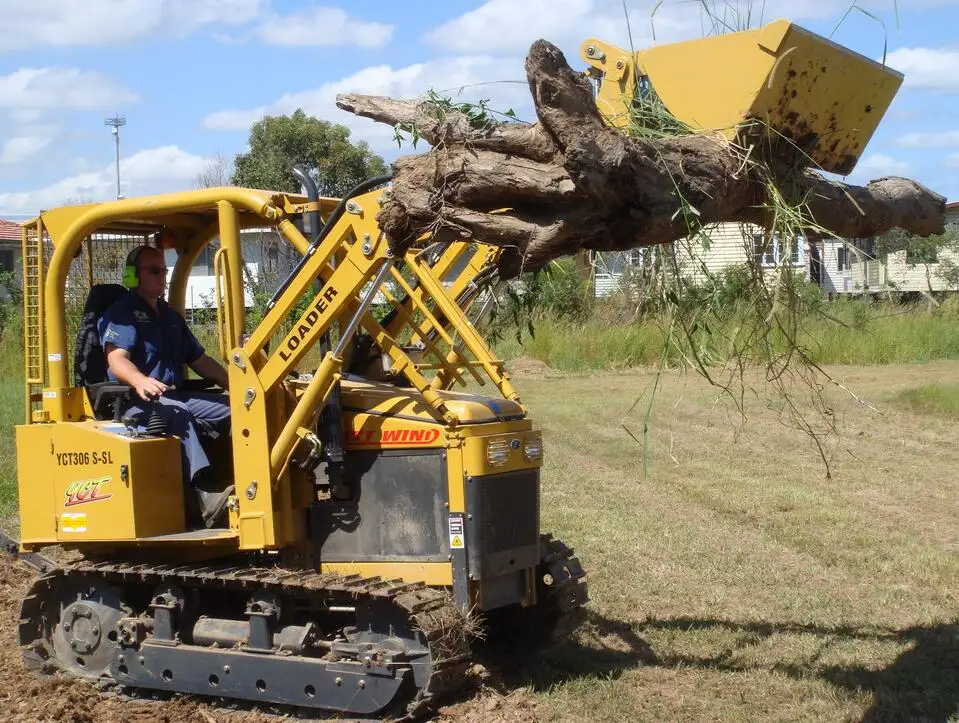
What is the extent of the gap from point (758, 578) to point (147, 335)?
4.62m

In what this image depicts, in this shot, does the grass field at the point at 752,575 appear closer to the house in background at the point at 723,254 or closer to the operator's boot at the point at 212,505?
the house in background at the point at 723,254

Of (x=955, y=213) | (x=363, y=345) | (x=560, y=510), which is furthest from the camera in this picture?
(x=955, y=213)

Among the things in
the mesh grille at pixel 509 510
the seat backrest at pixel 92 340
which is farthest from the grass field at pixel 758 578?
the seat backrest at pixel 92 340

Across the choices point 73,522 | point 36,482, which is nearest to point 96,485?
point 73,522

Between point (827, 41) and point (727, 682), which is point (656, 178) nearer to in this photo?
point (827, 41)

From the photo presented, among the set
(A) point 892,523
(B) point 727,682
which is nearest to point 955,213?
A: (A) point 892,523

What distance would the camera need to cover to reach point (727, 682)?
6.50m

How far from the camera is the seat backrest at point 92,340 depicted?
676cm

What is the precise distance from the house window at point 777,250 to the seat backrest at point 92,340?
11.6ft

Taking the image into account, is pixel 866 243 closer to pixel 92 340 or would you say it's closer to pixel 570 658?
pixel 570 658

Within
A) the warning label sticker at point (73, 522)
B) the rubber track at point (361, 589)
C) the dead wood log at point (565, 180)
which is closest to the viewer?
the dead wood log at point (565, 180)

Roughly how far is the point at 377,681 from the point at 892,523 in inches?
239

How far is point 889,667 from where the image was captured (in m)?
6.62

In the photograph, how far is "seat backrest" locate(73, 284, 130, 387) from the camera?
6.76m
